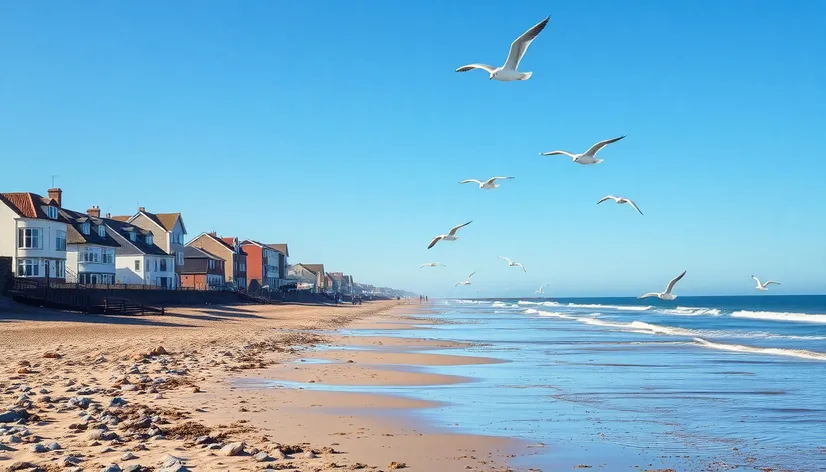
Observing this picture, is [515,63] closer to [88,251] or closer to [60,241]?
[60,241]

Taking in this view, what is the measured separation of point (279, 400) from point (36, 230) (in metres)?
45.4

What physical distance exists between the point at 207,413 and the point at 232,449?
3.43 meters

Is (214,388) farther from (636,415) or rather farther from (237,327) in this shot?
(237,327)

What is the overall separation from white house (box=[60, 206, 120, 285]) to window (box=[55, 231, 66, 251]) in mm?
4575

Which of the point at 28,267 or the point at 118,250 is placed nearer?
the point at 28,267

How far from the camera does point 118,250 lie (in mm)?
73812

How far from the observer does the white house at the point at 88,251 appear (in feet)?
209

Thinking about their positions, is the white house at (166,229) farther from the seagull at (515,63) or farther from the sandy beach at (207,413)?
the seagull at (515,63)

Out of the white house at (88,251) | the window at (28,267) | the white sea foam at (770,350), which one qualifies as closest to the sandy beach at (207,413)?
the white sea foam at (770,350)

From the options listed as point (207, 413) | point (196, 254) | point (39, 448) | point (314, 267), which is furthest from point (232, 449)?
point (314, 267)

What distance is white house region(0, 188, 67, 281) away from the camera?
53062 mm

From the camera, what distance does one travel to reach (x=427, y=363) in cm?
2498

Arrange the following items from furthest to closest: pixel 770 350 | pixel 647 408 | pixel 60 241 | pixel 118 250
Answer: pixel 118 250, pixel 60 241, pixel 770 350, pixel 647 408

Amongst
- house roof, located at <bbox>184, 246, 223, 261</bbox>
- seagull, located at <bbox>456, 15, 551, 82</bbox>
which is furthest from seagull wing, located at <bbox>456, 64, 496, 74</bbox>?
house roof, located at <bbox>184, 246, 223, 261</bbox>
